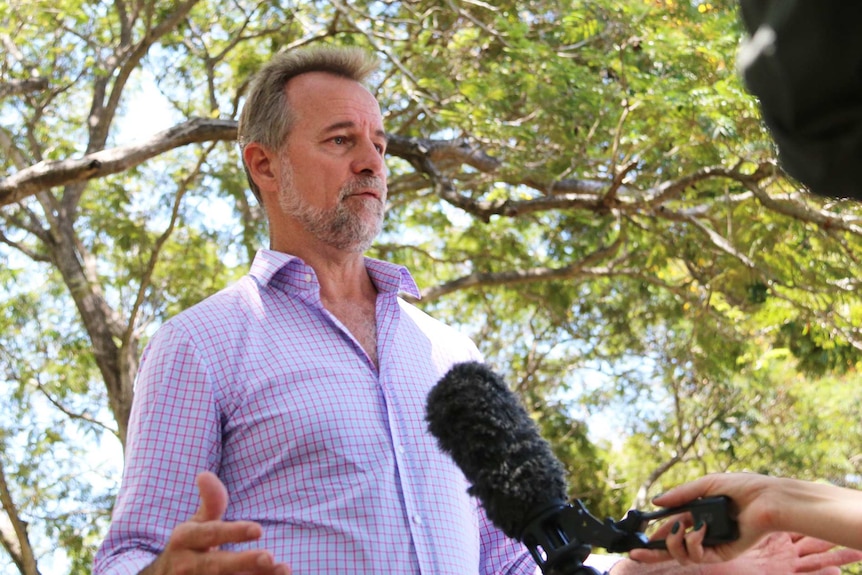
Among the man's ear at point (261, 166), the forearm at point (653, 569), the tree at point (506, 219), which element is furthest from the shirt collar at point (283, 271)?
the tree at point (506, 219)

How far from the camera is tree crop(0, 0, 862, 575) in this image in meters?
7.48

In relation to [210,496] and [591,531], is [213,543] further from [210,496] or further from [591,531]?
[591,531]

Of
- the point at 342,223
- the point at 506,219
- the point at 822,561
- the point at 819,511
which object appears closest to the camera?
the point at 819,511

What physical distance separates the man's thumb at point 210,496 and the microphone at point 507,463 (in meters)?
0.39

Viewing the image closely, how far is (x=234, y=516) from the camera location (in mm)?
2344

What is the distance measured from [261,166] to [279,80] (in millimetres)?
269

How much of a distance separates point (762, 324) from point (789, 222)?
1.59m

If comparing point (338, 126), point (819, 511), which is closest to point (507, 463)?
point (819, 511)

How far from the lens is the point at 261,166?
10.6ft

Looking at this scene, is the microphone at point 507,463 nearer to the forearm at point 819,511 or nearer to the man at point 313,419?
the forearm at point 819,511

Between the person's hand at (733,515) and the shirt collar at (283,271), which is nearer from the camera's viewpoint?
the person's hand at (733,515)

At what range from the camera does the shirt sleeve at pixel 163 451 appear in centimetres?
221

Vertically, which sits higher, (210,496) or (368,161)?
(368,161)

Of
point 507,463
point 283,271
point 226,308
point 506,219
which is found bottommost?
point 507,463
